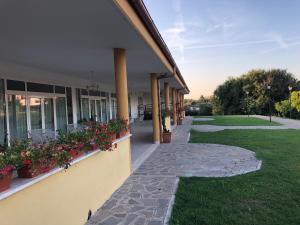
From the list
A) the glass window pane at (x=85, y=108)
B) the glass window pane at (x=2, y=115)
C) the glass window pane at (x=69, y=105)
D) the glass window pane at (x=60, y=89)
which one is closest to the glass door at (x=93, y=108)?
the glass window pane at (x=85, y=108)

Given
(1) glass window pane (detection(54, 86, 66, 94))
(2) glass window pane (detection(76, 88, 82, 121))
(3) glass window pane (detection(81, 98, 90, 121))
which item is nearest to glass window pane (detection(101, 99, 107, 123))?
(3) glass window pane (detection(81, 98, 90, 121))

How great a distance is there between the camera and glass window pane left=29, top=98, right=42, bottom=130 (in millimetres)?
8578

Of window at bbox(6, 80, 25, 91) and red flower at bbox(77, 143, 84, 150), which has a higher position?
window at bbox(6, 80, 25, 91)

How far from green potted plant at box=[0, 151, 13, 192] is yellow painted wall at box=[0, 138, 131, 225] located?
114 millimetres

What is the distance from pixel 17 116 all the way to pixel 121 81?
3.66 metres

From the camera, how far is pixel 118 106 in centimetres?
616

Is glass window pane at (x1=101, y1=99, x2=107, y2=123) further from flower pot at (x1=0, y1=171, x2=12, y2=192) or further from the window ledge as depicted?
flower pot at (x1=0, y1=171, x2=12, y2=192)

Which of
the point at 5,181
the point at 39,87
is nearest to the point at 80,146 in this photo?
the point at 5,181

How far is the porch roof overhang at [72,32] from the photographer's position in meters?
3.37

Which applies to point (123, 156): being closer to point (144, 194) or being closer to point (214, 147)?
point (144, 194)

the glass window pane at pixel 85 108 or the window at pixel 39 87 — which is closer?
the window at pixel 39 87

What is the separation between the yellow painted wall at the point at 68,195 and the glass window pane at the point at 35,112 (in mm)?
4459

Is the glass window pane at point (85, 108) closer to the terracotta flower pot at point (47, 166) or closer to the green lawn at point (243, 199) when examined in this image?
the green lawn at point (243, 199)

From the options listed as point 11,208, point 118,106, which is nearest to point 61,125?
point 118,106
